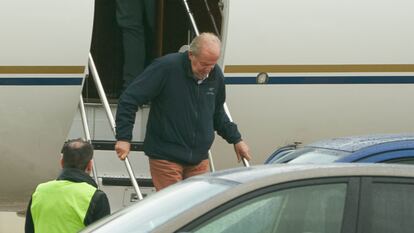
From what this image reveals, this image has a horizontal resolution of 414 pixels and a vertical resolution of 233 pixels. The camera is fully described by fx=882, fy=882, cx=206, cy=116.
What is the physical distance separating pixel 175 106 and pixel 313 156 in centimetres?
136

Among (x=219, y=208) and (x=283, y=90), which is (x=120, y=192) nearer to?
(x=283, y=90)

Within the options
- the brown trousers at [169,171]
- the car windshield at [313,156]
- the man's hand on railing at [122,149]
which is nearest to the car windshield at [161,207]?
the car windshield at [313,156]

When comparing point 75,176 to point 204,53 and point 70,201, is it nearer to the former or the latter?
point 70,201

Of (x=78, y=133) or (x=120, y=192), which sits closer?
(x=120, y=192)

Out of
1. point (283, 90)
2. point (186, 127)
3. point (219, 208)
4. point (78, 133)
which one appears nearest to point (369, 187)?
point (219, 208)

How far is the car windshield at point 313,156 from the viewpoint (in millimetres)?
5216

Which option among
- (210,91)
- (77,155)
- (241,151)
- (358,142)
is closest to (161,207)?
(77,155)

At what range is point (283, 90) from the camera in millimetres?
7363

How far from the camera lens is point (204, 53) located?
628 centimetres

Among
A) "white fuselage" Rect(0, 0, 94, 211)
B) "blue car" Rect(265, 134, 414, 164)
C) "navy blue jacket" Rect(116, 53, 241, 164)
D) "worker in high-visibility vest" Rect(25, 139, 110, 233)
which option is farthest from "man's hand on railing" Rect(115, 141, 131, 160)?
"blue car" Rect(265, 134, 414, 164)

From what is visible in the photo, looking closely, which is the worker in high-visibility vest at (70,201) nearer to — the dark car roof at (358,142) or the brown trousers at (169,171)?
the brown trousers at (169,171)

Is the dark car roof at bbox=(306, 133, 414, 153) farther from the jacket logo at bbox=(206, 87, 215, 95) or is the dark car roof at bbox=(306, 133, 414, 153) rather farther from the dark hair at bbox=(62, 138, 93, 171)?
the dark hair at bbox=(62, 138, 93, 171)

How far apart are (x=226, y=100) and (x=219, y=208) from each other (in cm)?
408

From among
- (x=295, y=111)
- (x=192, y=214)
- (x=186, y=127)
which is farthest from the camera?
(x=295, y=111)
